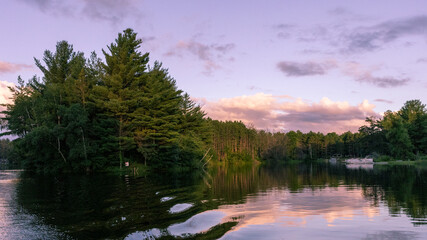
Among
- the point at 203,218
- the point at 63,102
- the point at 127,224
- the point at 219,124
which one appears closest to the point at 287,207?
the point at 203,218

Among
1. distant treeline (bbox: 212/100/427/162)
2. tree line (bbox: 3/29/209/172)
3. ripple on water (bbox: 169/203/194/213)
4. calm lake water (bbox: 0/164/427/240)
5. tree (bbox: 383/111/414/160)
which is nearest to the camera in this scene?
calm lake water (bbox: 0/164/427/240)

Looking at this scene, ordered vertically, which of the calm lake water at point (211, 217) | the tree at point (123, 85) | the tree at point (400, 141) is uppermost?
the tree at point (123, 85)

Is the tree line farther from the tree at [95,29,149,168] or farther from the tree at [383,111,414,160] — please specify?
the tree at [383,111,414,160]

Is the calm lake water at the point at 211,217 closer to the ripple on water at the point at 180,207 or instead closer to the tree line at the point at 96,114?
the ripple on water at the point at 180,207

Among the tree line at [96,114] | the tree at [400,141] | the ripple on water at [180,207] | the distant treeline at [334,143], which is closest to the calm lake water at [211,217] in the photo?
the ripple on water at [180,207]

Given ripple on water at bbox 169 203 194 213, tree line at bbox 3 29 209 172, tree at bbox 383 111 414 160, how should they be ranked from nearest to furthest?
ripple on water at bbox 169 203 194 213
tree line at bbox 3 29 209 172
tree at bbox 383 111 414 160

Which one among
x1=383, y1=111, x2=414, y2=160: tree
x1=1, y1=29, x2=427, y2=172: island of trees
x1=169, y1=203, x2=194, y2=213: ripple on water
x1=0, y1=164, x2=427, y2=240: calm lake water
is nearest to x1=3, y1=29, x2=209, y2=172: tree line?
x1=1, y1=29, x2=427, y2=172: island of trees

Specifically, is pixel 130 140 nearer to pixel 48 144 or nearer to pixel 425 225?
pixel 48 144

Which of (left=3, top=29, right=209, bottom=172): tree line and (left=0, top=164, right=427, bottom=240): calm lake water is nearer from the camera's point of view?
(left=0, top=164, right=427, bottom=240): calm lake water

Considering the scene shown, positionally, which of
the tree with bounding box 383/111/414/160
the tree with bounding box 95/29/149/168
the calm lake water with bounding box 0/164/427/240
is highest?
the tree with bounding box 95/29/149/168

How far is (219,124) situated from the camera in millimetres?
113125

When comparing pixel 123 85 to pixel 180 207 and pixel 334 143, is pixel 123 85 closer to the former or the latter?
pixel 180 207

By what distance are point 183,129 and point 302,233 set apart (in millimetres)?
44697

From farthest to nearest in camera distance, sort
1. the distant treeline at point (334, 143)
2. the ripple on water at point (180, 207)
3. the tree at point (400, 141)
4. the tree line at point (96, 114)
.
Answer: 1. the distant treeline at point (334, 143)
2. the tree at point (400, 141)
3. the tree line at point (96, 114)
4. the ripple on water at point (180, 207)
